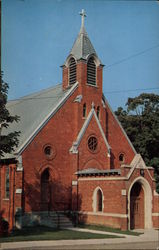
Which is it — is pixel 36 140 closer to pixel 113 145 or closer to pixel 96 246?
pixel 113 145

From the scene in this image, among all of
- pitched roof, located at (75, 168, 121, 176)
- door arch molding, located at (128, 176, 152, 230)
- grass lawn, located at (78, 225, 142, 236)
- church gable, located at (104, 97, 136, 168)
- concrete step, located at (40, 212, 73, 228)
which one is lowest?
grass lawn, located at (78, 225, 142, 236)

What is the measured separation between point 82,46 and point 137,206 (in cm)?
1515

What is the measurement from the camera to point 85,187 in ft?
108

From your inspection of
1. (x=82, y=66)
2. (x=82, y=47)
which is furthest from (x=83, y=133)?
(x=82, y=47)

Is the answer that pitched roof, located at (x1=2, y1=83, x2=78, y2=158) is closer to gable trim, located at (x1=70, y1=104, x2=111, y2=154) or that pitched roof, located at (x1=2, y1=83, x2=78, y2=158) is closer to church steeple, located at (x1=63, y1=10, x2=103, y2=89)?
church steeple, located at (x1=63, y1=10, x2=103, y2=89)

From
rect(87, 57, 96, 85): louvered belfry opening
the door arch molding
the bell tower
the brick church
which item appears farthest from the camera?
rect(87, 57, 96, 85): louvered belfry opening

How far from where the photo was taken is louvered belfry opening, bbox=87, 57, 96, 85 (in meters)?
37.0

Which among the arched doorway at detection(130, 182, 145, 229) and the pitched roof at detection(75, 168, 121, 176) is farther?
the arched doorway at detection(130, 182, 145, 229)

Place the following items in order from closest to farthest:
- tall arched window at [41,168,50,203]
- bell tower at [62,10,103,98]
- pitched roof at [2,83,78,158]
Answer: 1. tall arched window at [41,168,50,203]
2. pitched roof at [2,83,78,158]
3. bell tower at [62,10,103,98]

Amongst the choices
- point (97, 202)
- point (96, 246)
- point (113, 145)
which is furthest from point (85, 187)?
point (96, 246)

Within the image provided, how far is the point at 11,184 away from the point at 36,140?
3.96 meters

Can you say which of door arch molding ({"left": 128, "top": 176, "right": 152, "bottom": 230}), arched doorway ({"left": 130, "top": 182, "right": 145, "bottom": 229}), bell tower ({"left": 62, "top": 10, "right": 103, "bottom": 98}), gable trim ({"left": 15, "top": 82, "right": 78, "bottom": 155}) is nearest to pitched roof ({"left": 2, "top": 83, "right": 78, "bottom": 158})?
gable trim ({"left": 15, "top": 82, "right": 78, "bottom": 155})

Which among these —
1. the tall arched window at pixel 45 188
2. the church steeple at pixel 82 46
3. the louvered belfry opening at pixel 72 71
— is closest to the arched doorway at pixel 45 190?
the tall arched window at pixel 45 188

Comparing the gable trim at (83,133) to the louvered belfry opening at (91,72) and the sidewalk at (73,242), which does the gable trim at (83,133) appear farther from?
the sidewalk at (73,242)
